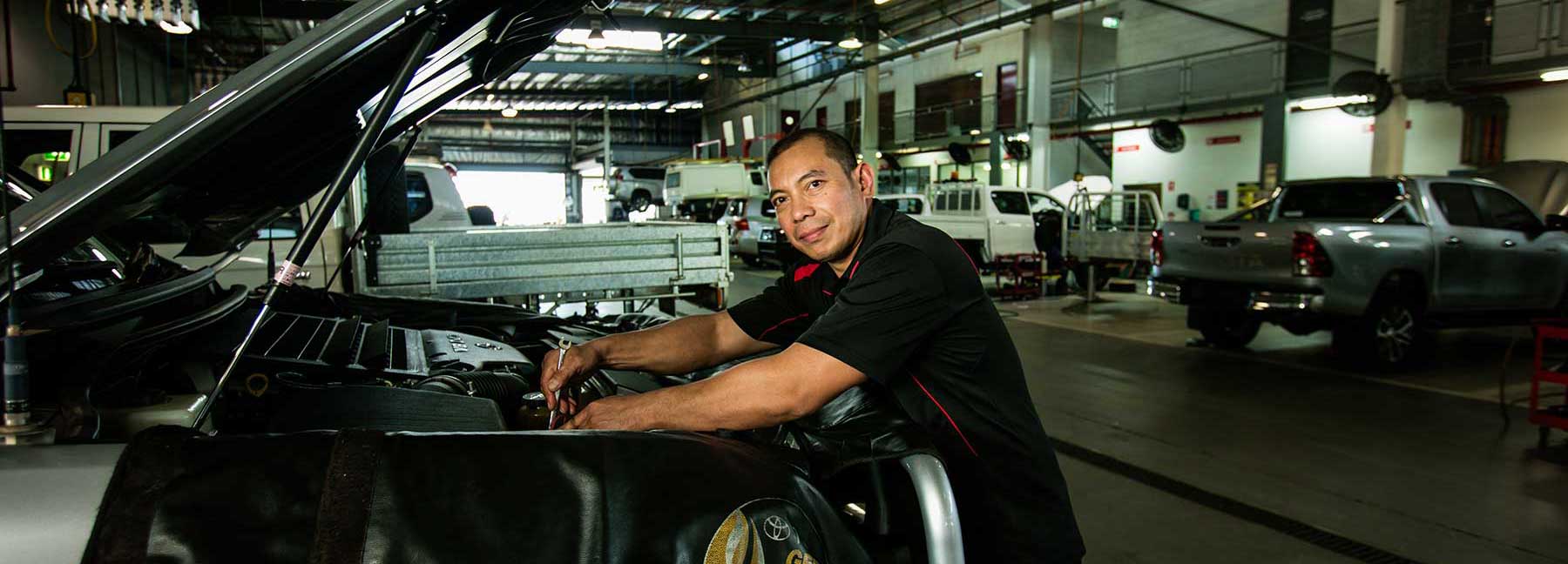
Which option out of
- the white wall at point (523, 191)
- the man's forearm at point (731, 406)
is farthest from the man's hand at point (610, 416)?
the white wall at point (523, 191)

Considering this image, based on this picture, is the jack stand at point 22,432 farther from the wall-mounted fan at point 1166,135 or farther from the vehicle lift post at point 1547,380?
the wall-mounted fan at point 1166,135

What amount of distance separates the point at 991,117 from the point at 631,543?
918 inches

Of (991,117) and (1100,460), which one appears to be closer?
(1100,460)

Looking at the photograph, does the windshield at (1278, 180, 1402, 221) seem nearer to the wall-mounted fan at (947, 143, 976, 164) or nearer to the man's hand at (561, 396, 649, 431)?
the man's hand at (561, 396, 649, 431)

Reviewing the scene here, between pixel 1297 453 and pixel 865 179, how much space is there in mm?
4056

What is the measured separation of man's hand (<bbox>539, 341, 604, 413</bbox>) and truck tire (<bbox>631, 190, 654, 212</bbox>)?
77.0 ft

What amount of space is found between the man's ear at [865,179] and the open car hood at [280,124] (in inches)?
28.5

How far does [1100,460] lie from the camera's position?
189 inches

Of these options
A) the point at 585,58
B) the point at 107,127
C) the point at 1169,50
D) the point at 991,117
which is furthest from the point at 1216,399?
the point at 585,58

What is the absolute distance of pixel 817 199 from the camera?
202 centimetres

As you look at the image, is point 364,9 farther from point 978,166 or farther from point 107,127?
point 978,166

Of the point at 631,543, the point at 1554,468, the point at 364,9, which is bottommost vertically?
the point at 1554,468

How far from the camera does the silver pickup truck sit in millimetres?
7246

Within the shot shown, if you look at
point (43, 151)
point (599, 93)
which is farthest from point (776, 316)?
point (599, 93)
